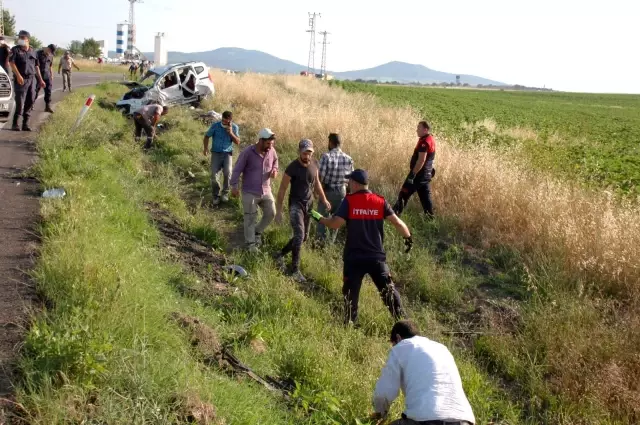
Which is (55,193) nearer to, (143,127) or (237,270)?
(237,270)

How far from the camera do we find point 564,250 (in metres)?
8.33

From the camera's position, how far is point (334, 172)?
9078 mm

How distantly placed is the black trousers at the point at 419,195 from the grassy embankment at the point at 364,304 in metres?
0.27

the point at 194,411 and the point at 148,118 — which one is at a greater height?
the point at 148,118

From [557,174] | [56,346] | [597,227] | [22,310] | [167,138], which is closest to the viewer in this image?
[56,346]

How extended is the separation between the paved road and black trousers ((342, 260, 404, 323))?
3142 mm

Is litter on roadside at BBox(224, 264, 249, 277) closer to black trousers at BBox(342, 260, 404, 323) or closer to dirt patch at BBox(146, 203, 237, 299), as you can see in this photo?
dirt patch at BBox(146, 203, 237, 299)

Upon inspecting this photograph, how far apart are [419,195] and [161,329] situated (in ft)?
21.8

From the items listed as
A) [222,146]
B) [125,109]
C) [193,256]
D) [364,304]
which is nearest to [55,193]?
[193,256]

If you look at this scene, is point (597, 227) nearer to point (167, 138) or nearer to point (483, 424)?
point (483, 424)

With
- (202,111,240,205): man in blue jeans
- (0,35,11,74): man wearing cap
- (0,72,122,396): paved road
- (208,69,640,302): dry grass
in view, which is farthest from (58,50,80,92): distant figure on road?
(202,111,240,205): man in blue jeans

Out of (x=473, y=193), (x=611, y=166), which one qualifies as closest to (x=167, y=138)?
(x=473, y=193)

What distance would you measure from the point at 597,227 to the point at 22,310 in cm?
694

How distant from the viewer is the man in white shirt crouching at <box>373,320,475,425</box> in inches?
154
